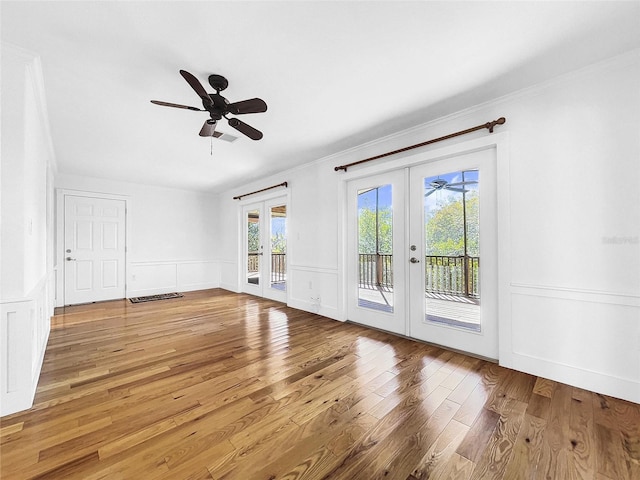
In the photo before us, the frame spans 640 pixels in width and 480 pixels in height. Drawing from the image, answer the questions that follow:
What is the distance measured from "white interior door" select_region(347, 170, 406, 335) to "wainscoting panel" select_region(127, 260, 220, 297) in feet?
14.6

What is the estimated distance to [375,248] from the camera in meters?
3.62

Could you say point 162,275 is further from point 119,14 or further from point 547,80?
point 547,80

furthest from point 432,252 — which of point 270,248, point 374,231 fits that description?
point 270,248

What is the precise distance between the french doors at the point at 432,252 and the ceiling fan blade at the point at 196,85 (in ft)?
7.34

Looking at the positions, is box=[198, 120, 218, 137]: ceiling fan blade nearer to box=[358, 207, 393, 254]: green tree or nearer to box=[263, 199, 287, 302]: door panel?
box=[358, 207, 393, 254]: green tree

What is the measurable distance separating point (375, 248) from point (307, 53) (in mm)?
2366

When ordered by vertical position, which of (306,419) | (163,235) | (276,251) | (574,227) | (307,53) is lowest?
(306,419)

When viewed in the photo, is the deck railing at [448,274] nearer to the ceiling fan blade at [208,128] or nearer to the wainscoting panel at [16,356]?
the ceiling fan blade at [208,128]

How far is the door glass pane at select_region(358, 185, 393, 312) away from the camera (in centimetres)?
347

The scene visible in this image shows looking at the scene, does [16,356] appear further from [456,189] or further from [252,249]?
[252,249]

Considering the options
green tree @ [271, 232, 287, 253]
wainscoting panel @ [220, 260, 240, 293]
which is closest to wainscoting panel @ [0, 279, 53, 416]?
green tree @ [271, 232, 287, 253]

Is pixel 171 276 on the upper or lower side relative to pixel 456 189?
lower

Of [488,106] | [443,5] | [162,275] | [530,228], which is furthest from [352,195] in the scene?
[162,275]

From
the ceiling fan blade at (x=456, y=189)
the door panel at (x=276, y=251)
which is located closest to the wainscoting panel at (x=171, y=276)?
the door panel at (x=276, y=251)
